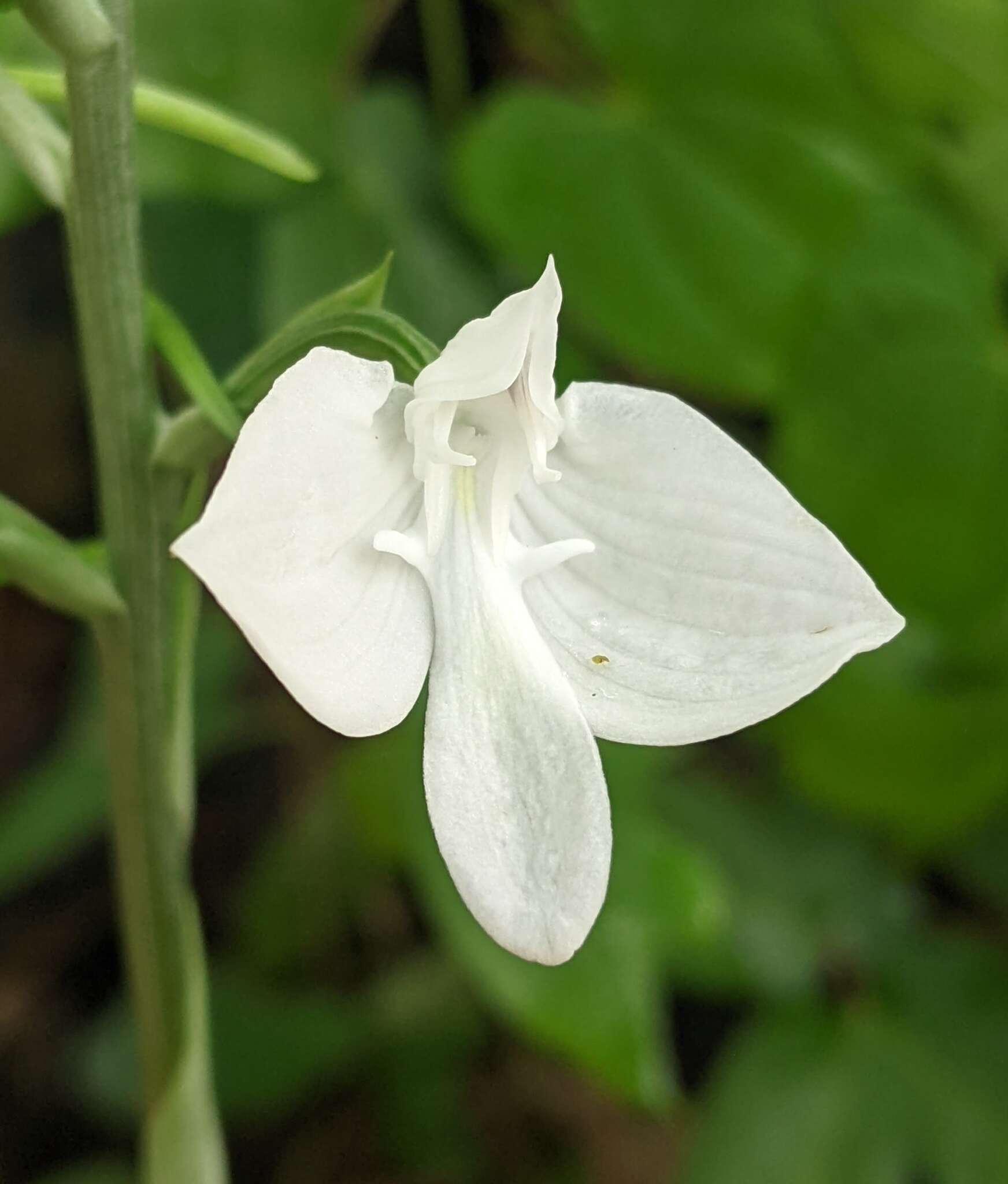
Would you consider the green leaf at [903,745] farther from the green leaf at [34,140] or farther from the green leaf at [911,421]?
the green leaf at [34,140]

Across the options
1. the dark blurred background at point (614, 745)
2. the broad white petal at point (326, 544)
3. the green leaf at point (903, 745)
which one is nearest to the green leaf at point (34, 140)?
the broad white petal at point (326, 544)

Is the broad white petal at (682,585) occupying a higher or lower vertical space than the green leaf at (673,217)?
higher

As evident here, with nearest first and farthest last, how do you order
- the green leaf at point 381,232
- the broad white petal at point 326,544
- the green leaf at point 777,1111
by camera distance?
the broad white petal at point 326,544 < the green leaf at point 381,232 < the green leaf at point 777,1111

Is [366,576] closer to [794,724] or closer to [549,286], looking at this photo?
[549,286]

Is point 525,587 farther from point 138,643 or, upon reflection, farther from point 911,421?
point 911,421

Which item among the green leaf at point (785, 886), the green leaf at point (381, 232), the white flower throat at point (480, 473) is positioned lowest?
the green leaf at point (785, 886)

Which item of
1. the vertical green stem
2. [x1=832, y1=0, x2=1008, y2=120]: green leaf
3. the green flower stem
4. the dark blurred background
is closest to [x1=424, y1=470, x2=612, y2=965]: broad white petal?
the green flower stem
